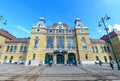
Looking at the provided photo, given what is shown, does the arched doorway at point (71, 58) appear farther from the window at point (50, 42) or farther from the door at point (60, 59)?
the window at point (50, 42)

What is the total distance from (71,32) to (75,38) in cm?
293

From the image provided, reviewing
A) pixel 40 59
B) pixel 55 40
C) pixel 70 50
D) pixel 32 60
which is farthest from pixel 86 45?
pixel 32 60

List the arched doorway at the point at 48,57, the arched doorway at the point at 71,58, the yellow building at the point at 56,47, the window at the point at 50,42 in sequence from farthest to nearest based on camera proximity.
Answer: the window at the point at 50,42 → the arched doorway at the point at 48,57 → the arched doorway at the point at 71,58 → the yellow building at the point at 56,47

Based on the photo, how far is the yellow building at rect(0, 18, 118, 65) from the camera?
30.4m

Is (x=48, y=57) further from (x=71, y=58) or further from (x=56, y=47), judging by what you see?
(x=71, y=58)

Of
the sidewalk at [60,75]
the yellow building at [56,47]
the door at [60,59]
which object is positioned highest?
the yellow building at [56,47]

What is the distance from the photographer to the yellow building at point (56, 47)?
30.4 m

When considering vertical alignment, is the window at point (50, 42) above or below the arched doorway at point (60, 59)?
above

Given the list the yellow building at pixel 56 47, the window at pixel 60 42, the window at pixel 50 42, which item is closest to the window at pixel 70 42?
the yellow building at pixel 56 47

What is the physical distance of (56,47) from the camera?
→ 31.9 meters

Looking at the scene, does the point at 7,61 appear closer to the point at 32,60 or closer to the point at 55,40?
the point at 32,60

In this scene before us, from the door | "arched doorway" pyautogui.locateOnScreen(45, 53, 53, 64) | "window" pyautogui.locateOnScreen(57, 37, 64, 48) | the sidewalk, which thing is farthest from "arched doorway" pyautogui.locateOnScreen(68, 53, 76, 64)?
the sidewalk

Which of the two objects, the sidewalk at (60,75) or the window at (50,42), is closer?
the sidewalk at (60,75)

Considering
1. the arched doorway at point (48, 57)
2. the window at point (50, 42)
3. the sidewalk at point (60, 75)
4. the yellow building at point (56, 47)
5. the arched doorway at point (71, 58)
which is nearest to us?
the sidewalk at point (60, 75)
